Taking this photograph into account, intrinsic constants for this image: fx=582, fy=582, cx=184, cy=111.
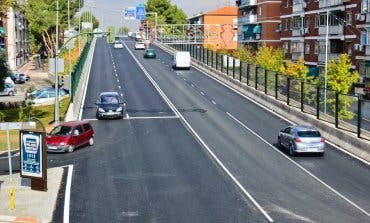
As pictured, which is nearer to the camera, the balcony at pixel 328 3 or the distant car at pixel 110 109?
the distant car at pixel 110 109

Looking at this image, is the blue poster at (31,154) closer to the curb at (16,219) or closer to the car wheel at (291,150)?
the curb at (16,219)

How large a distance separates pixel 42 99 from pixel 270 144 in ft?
103

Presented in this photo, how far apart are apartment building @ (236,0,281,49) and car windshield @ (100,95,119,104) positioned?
52237 mm

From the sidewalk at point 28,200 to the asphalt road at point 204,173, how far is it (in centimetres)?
82

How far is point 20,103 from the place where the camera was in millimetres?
58125

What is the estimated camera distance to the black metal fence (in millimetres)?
31958

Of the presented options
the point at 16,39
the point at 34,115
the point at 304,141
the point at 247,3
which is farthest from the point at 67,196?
the point at 16,39

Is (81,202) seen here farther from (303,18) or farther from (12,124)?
(303,18)

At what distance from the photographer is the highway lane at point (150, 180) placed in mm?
20797

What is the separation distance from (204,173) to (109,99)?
1873 cm

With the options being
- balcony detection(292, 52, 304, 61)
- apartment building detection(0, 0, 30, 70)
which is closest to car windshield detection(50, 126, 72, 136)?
balcony detection(292, 52, 304, 61)

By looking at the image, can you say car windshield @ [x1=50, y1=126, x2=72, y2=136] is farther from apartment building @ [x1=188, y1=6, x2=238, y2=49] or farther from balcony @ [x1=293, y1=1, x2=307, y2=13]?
apartment building @ [x1=188, y1=6, x2=238, y2=49]

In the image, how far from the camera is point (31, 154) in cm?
2447

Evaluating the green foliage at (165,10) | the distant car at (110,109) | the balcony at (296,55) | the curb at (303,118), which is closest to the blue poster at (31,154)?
the curb at (303,118)
